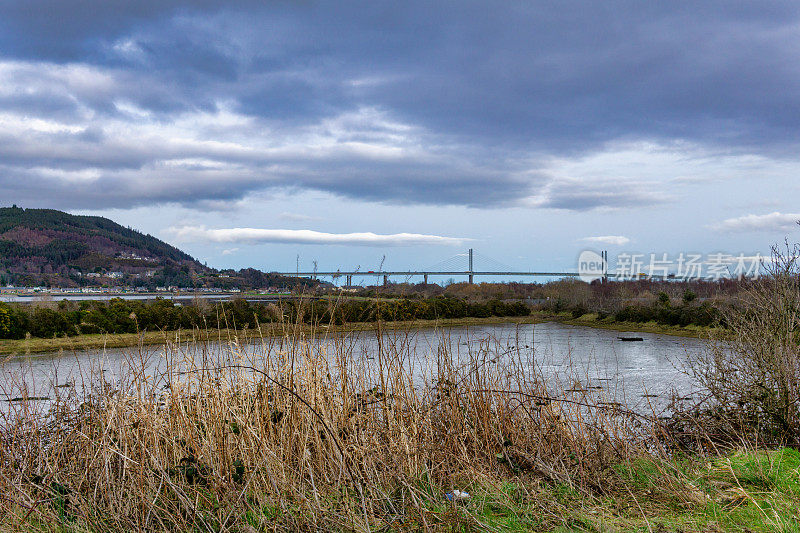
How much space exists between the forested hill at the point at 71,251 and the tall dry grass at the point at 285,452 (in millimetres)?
50924

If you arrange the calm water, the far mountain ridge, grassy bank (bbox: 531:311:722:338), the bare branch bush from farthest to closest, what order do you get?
the far mountain ridge → grassy bank (bbox: 531:311:722:338) → the calm water → the bare branch bush

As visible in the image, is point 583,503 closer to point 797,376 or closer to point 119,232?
point 797,376

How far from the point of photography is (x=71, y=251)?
6006 cm

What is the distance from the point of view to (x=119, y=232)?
75.1m

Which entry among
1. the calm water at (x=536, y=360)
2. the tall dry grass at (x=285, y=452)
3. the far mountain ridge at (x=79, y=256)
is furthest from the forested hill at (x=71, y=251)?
the tall dry grass at (x=285, y=452)

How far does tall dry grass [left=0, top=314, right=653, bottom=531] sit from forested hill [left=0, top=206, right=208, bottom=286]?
50.9 meters

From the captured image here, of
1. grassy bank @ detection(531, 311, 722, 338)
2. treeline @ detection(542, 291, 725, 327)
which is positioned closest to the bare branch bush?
grassy bank @ detection(531, 311, 722, 338)

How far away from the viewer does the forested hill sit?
179 ft

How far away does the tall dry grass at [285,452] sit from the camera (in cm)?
331

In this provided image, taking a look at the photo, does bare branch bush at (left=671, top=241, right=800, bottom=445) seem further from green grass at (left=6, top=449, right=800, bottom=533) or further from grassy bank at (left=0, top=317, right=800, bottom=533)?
green grass at (left=6, top=449, right=800, bottom=533)

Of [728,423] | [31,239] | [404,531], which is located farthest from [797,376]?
[31,239]

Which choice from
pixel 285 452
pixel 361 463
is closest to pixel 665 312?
pixel 361 463

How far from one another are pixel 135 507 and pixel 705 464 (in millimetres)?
3720

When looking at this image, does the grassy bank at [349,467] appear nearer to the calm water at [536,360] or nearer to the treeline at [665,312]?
the calm water at [536,360]
